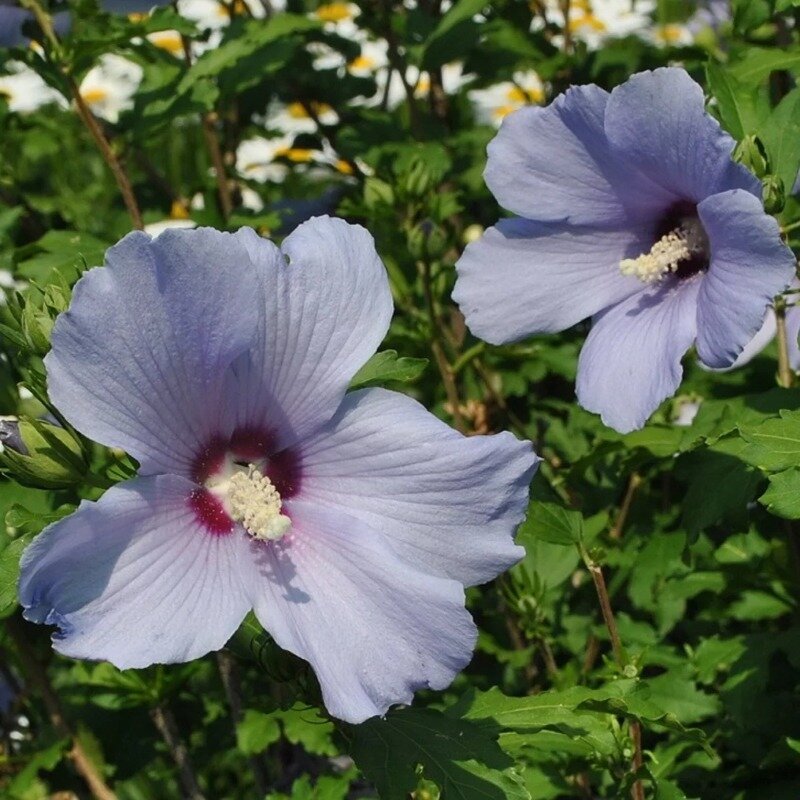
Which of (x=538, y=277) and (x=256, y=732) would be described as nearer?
(x=538, y=277)

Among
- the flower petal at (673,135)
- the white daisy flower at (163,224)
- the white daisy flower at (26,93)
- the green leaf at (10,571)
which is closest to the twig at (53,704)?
the green leaf at (10,571)

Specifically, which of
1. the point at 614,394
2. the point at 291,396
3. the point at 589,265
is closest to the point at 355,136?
the point at 589,265

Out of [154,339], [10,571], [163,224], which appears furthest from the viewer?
[163,224]

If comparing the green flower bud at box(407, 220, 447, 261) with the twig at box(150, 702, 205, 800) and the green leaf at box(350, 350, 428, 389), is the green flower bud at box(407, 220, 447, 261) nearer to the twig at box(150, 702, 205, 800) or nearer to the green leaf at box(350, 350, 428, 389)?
the green leaf at box(350, 350, 428, 389)

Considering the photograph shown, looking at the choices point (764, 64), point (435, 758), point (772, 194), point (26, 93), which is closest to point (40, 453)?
point (435, 758)

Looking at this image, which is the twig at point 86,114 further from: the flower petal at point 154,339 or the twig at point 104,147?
the flower petal at point 154,339

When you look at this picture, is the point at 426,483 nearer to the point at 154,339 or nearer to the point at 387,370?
the point at 387,370

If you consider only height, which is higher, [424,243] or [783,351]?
[424,243]
